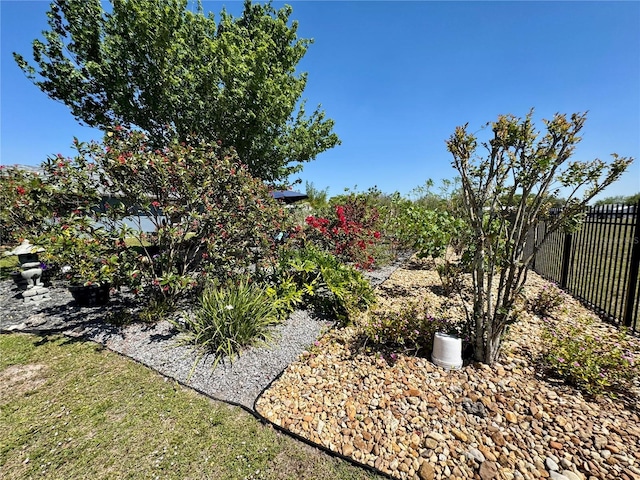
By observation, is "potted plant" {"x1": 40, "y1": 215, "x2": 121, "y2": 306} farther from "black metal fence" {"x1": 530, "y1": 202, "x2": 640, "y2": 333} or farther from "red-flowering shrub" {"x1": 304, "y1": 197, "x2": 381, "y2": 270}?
"black metal fence" {"x1": 530, "y1": 202, "x2": 640, "y2": 333}

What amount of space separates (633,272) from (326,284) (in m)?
4.00

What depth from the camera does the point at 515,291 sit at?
8.05 ft

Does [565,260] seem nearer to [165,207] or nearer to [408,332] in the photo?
[408,332]

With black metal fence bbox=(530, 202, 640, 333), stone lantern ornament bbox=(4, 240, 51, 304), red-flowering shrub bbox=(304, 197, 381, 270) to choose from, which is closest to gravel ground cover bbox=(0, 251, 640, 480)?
black metal fence bbox=(530, 202, 640, 333)

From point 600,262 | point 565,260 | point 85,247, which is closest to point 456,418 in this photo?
point 600,262

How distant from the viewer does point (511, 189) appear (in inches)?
92.9

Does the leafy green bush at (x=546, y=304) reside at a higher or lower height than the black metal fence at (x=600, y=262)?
lower

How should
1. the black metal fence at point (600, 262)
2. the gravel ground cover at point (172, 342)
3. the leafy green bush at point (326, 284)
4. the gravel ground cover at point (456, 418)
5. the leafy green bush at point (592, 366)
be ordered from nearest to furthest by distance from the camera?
the gravel ground cover at point (456, 418), the leafy green bush at point (592, 366), the gravel ground cover at point (172, 342), the black metal fence at point (600, 262), the leafy green bush at point (326, 284)

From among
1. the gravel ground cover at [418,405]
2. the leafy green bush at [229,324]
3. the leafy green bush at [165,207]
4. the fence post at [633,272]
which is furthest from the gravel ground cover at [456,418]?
the leafy green bush at [165,207]

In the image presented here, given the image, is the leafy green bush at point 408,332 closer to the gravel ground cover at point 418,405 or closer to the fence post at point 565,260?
the gravel ground cover at point 418,405

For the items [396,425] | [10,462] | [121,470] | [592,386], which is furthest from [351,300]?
[10,462]

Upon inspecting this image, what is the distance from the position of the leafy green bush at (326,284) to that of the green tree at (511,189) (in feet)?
5.42

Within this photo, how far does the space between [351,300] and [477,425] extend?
198cm

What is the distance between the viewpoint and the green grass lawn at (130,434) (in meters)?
1.69
